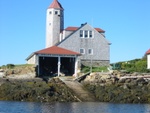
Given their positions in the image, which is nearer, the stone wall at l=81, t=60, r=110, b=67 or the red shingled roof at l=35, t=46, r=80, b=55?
the red shingled roof at l=35, t=46, r=80, b=55

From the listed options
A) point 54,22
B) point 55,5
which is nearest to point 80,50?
point 54,22

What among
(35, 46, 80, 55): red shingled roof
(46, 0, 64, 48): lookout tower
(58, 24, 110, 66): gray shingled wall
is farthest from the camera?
(46, 0, 64, 48): lookout tower

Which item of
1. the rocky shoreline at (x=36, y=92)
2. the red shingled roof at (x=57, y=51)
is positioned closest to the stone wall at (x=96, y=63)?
the red shingled roof at (x=57, y=51)

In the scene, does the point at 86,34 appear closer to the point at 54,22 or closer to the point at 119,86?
the point at 54,22

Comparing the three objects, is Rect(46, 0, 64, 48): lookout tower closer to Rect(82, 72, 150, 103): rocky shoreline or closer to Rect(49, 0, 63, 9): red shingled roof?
Rect(49, 0, 63, 9): red shingled roof

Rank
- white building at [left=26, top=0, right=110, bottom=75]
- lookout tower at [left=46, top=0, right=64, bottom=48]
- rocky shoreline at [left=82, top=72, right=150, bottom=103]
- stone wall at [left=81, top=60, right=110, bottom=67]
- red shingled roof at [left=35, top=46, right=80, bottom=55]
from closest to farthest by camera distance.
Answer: rocky shoreline at [left=82, top=72, right=150, bottom=103] → red shingled roof at [left=35, top=46, right=80, bottom=55] → white building at [left=26, top=0, right=110, bottom=75] → stone wall at [left=81, top=60, right=110, bottom=67] → lookout tower at [left=46, top=0, right=64, bottom=48]

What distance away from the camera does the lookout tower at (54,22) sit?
6762 cm

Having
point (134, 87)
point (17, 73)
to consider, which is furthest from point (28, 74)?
point (134, 87)

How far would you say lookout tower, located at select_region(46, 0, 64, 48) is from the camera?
6762 cm

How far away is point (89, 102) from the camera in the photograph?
4553cm

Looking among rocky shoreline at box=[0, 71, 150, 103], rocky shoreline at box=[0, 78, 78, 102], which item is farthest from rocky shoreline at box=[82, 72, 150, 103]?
rocky shoreline at box=[0, 78, 78, 102]

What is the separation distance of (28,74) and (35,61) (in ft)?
12.4

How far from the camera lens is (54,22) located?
67.6m

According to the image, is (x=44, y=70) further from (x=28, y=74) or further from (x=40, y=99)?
(x=40, y=99)
